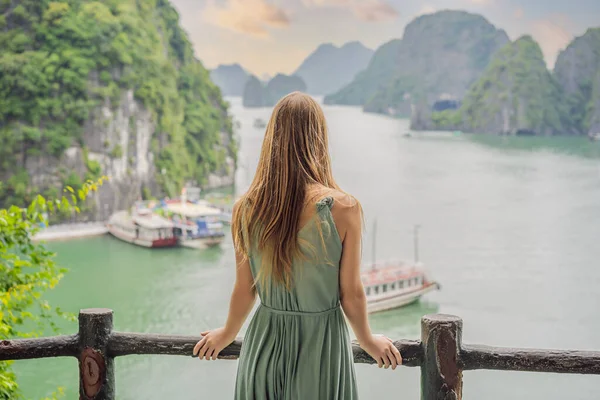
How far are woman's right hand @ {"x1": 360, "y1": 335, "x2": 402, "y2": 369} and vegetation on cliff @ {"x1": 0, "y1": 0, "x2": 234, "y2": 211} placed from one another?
19.5 metres

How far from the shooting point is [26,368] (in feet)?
38.5

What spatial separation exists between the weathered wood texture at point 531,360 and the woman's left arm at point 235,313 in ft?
1.27

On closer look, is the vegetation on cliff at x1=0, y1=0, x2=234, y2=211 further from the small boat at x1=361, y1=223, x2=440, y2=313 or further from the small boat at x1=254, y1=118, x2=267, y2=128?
the small boat at x1=254, y1=118, x2=267, y2=128

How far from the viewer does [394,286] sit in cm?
1653

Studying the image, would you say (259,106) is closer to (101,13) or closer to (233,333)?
(101,13)

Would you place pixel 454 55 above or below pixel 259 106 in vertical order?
above

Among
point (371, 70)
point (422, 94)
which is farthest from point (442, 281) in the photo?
point (371, 70)

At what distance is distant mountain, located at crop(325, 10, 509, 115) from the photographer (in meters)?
42.3

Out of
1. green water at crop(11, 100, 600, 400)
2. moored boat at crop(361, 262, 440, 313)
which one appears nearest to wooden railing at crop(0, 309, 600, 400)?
green water at crop(11, 100, 600, 400)

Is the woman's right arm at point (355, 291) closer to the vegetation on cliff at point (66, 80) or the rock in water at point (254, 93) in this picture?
the vegetation on cliff at point (66, 80)

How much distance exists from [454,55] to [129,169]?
2706cm

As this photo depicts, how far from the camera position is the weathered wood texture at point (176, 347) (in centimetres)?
129

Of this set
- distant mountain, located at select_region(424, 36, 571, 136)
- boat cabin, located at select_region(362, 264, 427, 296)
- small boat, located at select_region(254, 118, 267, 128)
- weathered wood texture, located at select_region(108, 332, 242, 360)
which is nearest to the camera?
weathered wood texture, located at select_region(108, 332, 242, 360)

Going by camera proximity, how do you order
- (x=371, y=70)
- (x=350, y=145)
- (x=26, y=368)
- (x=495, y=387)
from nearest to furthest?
1. (x=26, y=368)
2. (x=495, y=387)
3. (x=350, y=145)
4. (x=371, y=70)
